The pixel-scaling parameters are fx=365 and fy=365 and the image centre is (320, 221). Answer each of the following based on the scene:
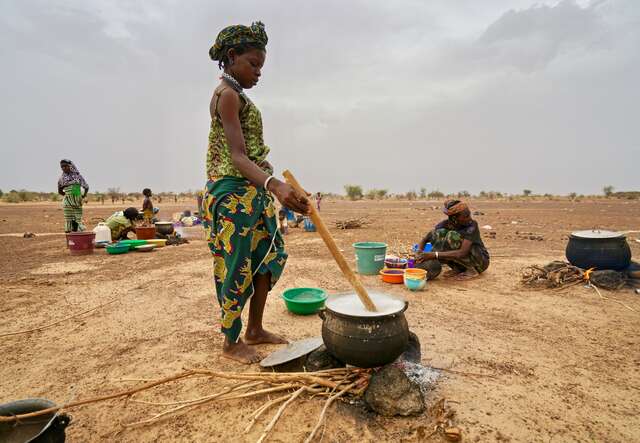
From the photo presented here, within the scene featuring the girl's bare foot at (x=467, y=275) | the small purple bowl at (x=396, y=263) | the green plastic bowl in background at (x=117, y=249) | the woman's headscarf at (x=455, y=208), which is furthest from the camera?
the green plastic bowl in background at (x=117, y=249)

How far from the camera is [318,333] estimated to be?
11.2 ft

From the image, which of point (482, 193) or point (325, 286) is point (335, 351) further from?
point (482, 193)

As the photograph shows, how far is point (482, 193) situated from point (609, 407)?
46.4 meters

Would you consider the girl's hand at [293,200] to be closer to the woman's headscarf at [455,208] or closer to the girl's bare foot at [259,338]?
the girl's bare foot at [259,338]

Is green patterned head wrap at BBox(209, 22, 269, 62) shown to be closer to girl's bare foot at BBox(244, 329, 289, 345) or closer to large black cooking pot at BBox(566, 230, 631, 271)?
girl's bare foot at BBox(244, 329, 289, 345)

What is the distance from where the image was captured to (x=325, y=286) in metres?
5.21

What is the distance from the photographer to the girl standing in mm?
2484

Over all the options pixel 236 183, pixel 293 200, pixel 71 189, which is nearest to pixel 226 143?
pixel 236 183

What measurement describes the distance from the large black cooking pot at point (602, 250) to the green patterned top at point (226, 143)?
438 centimetres

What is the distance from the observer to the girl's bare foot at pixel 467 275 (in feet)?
17.9

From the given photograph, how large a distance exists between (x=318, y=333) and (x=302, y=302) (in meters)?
0.48

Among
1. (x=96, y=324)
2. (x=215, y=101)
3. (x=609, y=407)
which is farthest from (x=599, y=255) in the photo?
(x=96, y=324)

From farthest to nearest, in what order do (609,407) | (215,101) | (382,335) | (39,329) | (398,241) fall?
(398,241), (39,329), (215,101), (609,407), (382,335)

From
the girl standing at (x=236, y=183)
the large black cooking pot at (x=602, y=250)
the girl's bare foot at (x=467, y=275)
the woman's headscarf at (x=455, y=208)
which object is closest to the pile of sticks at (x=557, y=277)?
the large black cooking pot at (x=602, y=250)
